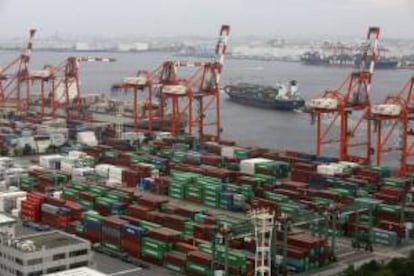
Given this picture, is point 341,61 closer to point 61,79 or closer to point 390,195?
point 61,79

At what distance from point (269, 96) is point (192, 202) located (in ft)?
43.0

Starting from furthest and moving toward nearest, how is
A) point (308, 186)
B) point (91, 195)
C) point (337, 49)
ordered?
point (337, 49) → point (308, 186) → point (91, 195)

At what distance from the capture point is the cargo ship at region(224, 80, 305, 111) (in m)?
21.9

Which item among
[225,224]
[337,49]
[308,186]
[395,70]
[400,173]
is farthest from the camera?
[337,49]

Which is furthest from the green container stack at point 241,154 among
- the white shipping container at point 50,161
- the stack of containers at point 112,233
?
the stack of containers at point 112,233

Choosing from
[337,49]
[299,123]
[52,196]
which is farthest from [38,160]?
[337,49]

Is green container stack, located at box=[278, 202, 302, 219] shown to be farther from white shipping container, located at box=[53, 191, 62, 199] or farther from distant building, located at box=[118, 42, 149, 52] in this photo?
distant building, located at box=[118, 42, 149, 52]

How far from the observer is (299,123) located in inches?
755

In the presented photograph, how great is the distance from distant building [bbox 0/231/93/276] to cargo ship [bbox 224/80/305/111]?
619 inches

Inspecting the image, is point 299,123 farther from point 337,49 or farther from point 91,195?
point 337,49

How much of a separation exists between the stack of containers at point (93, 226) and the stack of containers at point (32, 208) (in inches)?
36.9

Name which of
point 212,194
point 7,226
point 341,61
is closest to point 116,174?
point 212,194

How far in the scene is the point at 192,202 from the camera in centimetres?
970

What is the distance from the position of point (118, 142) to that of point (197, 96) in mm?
2120
